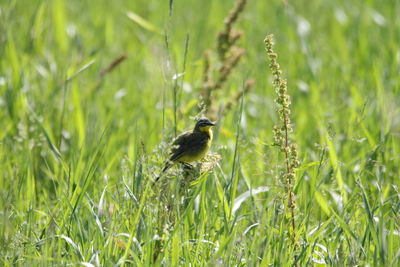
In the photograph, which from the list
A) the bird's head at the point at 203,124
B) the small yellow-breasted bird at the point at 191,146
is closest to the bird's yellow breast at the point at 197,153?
the small yellow-breasted bird at the point at 191,146

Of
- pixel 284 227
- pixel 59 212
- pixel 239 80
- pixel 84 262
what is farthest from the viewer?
pixel 239 80

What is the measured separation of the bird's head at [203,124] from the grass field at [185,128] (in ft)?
0.47

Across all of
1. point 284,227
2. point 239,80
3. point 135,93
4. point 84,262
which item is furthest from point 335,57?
point 84,262

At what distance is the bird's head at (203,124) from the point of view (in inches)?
197

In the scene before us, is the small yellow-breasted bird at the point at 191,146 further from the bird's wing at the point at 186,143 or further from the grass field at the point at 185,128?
the grass field at the point at 185,128

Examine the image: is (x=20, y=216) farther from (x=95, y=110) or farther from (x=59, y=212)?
(x=95, y=110)

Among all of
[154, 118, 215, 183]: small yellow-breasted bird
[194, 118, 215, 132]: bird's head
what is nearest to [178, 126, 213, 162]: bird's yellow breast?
[154, 118, 215, 183]: small yellow-breasted bird

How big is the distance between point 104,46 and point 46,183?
11.9 feet

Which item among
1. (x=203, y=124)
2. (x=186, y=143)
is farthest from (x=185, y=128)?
(x=203, y=124)

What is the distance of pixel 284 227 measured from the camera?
357cm

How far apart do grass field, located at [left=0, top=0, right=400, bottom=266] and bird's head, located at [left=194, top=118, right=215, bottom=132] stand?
142 mm

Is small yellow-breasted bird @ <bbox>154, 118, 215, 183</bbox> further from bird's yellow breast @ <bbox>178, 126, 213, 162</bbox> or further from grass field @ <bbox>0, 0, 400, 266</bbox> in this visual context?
grass field @ <bbox>0, 0, 400, 266</bbox>

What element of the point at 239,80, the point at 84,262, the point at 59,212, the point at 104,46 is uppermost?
the point at 104,46

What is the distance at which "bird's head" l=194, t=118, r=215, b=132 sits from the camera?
4992 mm
